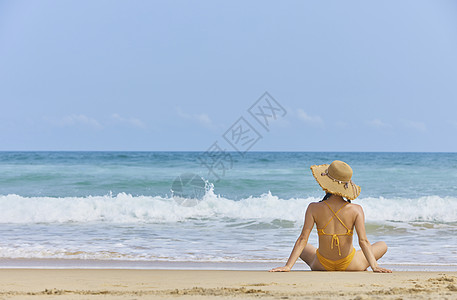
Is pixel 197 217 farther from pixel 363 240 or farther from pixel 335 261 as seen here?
Answer: pixel 363 240

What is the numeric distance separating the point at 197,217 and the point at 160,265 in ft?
14.5

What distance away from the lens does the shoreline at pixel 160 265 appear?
216 inches

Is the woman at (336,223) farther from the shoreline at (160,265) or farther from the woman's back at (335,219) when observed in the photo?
the shoreline at (160,265)

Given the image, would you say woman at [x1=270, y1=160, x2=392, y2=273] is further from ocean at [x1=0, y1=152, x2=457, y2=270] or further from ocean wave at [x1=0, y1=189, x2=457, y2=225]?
ocean wave at [x1=0, y1=189, x2=457, y2=225]

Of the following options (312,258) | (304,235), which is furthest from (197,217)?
(304,235)

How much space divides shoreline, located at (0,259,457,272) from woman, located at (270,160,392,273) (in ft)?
2.94

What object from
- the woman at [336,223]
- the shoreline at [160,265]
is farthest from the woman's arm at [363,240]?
the shoreline at [160,265]

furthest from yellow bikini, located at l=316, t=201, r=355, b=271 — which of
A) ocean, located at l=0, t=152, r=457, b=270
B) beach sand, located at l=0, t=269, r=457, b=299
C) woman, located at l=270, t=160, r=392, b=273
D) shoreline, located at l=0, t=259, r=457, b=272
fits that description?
ocean, located at l=0, t=152, r=457, b=270

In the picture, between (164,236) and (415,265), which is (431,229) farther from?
(164,236)

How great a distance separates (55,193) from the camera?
1465 centimetres

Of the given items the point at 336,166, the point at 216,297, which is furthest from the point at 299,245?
the point at 216,297

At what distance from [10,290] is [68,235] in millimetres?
4090

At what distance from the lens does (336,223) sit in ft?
14.6

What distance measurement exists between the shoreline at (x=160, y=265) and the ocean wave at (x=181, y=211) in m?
3.79
